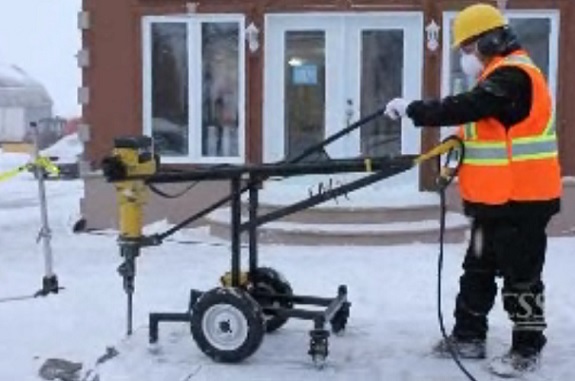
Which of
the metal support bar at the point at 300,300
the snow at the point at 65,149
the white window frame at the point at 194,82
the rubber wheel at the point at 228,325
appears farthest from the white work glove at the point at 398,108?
the snow at the point at 65,149

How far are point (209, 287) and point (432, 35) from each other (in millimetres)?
4941

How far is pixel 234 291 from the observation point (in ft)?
18.8

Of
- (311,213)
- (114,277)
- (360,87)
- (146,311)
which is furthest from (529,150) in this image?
(360,87)

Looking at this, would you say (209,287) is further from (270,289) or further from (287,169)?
(287,169)

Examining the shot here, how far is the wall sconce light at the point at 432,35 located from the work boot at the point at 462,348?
7.24 meters

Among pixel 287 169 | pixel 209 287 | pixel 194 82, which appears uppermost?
pixel 194 82

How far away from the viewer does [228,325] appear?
5668 mm

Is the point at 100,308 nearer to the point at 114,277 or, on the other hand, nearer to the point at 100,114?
the point at 114,277

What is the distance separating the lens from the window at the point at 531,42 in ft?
41.0

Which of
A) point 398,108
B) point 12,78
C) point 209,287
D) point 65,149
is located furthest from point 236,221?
point 12,78

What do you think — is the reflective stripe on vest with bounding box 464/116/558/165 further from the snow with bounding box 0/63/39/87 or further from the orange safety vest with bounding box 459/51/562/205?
the snow with bounding box 0/63/39/87

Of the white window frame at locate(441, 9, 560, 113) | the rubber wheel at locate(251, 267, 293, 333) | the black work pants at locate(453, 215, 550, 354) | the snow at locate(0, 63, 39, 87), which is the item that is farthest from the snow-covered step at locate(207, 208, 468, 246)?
the snow at locate(0, 63, 39, 87)

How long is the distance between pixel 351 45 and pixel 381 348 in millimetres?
7354

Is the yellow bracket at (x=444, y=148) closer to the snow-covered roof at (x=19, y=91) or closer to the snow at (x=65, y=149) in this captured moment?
the snow at (x=65, y=149)
